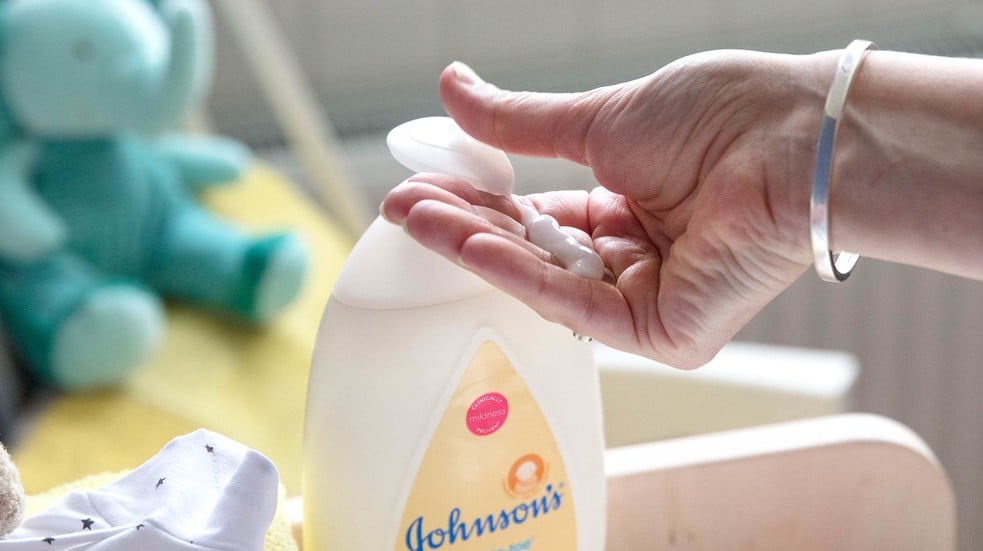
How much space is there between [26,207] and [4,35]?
159mm

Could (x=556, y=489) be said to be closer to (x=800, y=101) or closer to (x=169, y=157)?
(x=800, y=101)

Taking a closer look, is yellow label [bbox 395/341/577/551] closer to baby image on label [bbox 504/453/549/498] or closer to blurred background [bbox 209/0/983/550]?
baby image on label [bbox 504/453/549/498]

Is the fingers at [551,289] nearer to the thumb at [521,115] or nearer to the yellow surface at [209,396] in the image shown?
the thumb at [521,115]

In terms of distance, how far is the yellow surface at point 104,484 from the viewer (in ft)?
1.56

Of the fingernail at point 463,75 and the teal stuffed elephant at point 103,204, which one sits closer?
the fingernail at point 463,75

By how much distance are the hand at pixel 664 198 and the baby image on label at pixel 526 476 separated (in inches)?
2.5

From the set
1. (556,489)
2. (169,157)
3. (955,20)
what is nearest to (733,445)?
(556,489)

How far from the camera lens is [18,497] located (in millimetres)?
408

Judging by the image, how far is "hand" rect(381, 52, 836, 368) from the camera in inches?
19.1

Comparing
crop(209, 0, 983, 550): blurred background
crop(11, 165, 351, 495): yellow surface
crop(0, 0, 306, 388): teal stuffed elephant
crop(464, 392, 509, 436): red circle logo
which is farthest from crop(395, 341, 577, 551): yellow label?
crop(209, 0, 983, 550): blurred background

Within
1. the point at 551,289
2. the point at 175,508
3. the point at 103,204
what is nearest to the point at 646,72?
the point at 103,204

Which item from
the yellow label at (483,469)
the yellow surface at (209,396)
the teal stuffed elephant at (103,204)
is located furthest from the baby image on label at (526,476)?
the teal stuffed elephant at (103,204)

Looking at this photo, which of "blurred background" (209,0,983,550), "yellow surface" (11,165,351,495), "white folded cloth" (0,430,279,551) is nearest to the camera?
"white folded cloth" (0,430,279,551)

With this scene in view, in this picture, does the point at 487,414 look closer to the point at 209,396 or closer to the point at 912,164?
the point at 912,164
